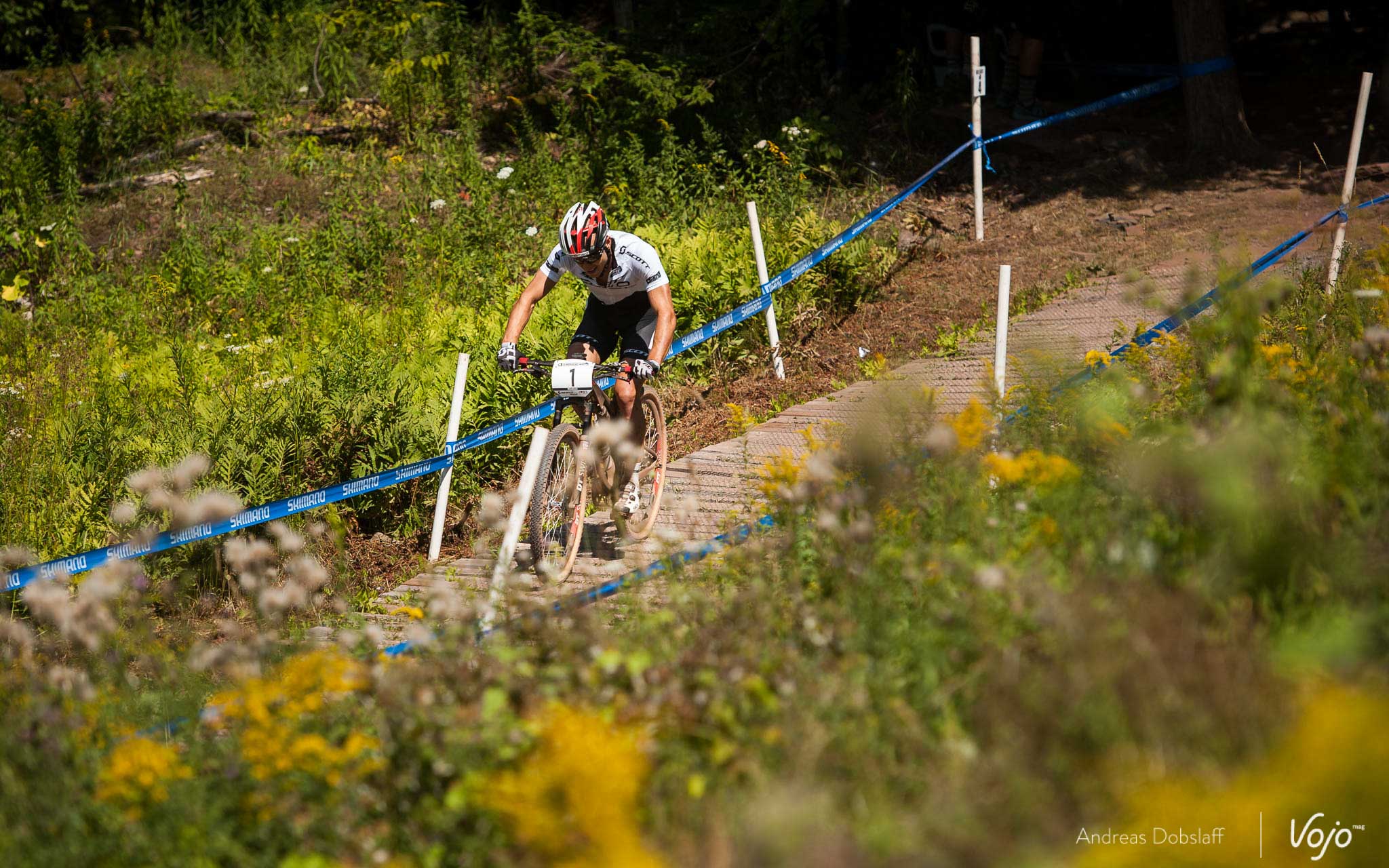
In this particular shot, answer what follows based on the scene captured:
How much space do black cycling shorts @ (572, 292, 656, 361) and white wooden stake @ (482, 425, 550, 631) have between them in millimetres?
1362

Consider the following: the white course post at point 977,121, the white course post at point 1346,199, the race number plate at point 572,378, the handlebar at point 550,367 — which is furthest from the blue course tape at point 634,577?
the white course post at point 977,121

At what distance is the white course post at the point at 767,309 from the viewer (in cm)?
951

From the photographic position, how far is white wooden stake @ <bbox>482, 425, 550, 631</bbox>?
4.22 meters

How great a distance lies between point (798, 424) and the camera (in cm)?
843

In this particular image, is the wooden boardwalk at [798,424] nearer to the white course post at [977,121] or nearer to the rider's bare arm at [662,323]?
the rider's bare arm at [662,323]

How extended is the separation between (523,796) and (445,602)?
111 centimetres

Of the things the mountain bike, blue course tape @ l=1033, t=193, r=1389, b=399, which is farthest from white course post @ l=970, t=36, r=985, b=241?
the mountain bike

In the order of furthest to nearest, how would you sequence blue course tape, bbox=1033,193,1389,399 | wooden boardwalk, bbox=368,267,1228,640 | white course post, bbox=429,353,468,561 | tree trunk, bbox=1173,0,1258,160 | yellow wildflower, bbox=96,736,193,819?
tree trunk, bbox=1173,0,1258,160 → white course post, bbox=429,353,468,561 → wooden boardwalk, bbox=368,267,1228,640 → blue course tape, bbox=1033,193,1389,399 → yellow wildflower, bbox=96,736,193,819

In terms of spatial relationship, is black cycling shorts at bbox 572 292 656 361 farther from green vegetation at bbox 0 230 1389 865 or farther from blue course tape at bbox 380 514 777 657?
green vegetation at bbox 0 230 1389 865

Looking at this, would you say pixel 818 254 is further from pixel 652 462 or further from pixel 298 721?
pixel 298 721

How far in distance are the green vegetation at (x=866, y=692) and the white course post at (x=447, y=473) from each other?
251 cm

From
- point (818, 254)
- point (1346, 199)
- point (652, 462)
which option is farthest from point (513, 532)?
point (1346, 199)

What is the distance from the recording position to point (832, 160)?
14.6 m

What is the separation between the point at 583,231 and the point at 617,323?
1001 millimetres
